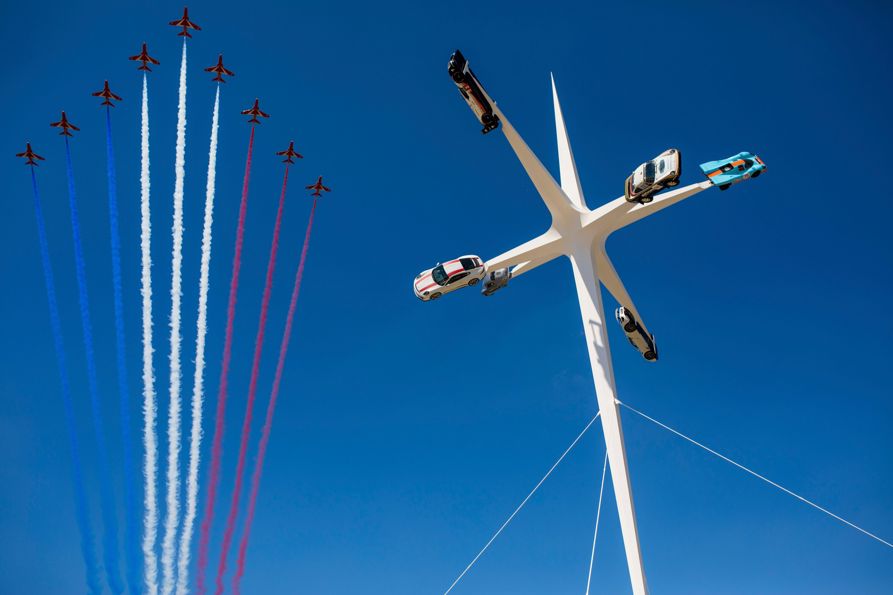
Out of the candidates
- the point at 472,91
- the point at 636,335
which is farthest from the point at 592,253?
the point at 472,91

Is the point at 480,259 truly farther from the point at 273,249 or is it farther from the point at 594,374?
the point at 273,249

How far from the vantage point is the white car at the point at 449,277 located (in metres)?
27.2

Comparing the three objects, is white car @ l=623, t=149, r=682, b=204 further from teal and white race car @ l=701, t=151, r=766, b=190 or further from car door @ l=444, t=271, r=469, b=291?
car door @ l=444, t=271, r=469, b=291

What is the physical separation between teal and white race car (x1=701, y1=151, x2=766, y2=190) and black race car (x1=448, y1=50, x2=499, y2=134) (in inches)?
378

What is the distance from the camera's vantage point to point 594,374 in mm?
28188

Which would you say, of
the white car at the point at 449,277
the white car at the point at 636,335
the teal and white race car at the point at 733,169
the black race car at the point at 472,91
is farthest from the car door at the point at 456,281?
the teal and white race car at the point at 733,169

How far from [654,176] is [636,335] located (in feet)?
31.2

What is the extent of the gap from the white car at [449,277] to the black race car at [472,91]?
603 cm

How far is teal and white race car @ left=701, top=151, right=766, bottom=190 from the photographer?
25.5 meters

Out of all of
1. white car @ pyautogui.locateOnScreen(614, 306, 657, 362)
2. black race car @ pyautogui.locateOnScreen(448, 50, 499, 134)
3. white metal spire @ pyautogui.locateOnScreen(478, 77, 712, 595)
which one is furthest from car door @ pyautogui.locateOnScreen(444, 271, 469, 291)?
white car @ pyautogui.locateOnScreen(614, 306, 657, 362)

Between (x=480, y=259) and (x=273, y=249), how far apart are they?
1257cm

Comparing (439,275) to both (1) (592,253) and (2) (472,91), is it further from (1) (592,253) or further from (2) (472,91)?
(2) (472,91)

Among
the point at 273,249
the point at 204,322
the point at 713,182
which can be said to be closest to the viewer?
the point at 713,182

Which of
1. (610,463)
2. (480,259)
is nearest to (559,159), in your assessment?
(480,259)
